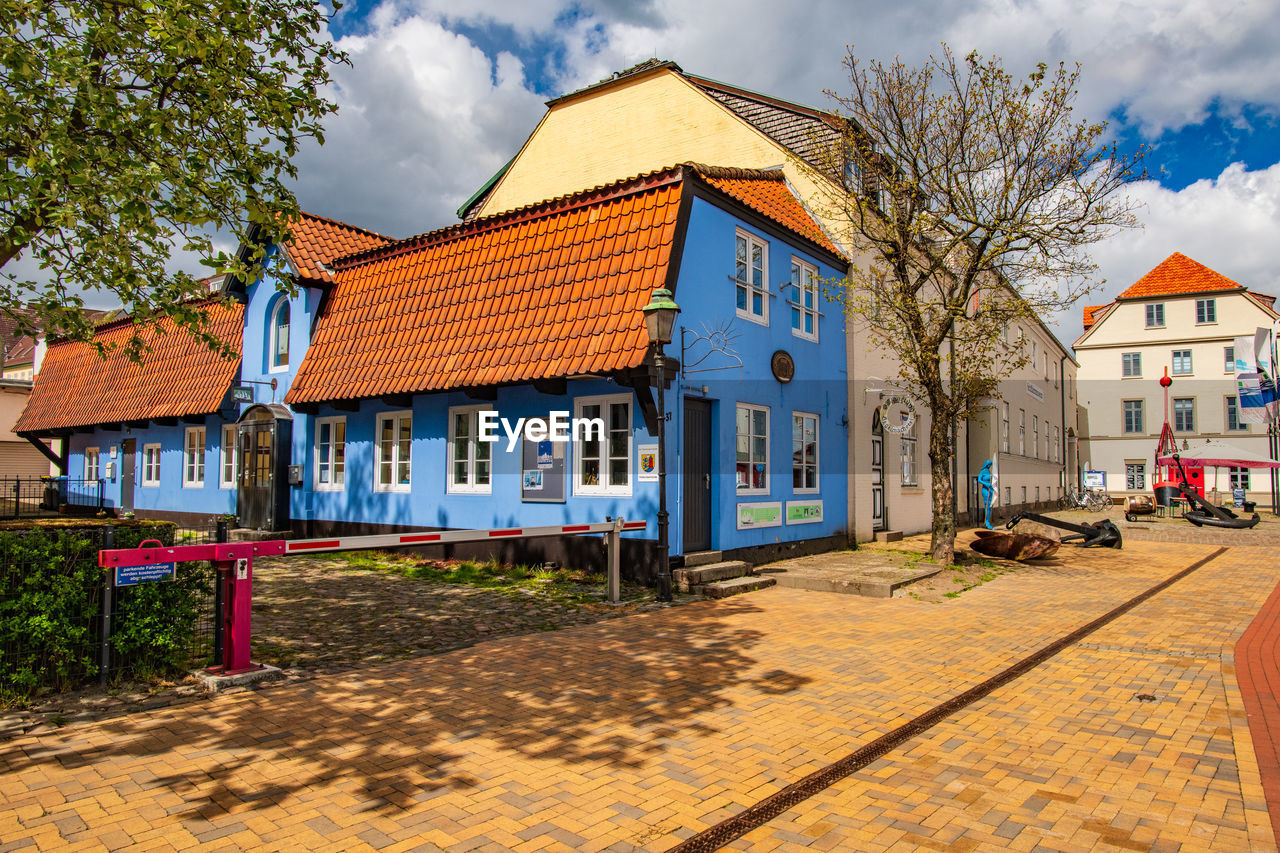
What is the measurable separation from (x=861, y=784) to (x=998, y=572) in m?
10.7

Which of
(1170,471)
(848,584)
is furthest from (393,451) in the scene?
(1170,471)

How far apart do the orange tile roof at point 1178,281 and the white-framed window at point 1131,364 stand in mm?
3461

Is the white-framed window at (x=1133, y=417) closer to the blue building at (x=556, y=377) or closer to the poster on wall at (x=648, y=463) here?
the blue building at (x=556, y=377)

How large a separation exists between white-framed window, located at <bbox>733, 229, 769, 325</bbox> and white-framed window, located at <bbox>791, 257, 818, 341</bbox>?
1113 millimetres

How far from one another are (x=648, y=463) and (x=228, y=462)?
12932 mm

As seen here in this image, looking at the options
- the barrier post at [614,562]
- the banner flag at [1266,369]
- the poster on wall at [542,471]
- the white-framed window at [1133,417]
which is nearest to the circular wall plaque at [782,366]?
the poster on wall at [542,471]

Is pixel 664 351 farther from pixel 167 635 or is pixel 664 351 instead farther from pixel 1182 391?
pixel 1182 391

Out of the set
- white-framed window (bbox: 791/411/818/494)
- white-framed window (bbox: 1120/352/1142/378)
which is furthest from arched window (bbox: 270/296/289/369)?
white-framed window (bbox: 1120/352/1142/378)

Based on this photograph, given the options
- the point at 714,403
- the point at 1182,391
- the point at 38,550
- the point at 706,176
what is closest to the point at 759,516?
the point at 714,403

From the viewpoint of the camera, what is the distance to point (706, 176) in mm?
12445

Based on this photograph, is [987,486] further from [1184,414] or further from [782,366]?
[1184,414]

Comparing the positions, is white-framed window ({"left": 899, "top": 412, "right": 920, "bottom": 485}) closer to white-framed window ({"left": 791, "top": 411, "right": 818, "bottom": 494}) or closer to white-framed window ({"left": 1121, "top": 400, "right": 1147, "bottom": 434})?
white-framed window ({"left": 791, "top": 411, "right": 818, "bottom": 494})

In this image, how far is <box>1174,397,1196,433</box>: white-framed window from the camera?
4512cm

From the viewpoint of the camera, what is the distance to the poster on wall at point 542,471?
40.8 ft
